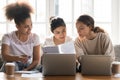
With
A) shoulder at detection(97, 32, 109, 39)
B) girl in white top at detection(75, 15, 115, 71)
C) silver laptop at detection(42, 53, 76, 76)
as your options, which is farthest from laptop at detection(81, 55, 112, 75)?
shoulder at detection(97, 32, 109, 39)

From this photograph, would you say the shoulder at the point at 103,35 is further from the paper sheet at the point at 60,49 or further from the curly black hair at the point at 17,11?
the curly black hair at the point at 17,11

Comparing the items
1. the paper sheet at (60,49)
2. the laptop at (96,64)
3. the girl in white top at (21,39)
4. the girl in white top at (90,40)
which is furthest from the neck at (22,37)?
the laptop at (96,64)

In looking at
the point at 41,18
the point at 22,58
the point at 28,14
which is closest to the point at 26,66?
the point at 22,58

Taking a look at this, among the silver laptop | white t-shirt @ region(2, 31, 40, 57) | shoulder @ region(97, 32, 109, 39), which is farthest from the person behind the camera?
white t-shirt @ region(2, 31, 40, 57)

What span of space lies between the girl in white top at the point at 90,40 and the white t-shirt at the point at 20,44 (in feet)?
1.57

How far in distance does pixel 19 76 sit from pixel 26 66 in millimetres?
602

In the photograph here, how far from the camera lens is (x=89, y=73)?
219 cm

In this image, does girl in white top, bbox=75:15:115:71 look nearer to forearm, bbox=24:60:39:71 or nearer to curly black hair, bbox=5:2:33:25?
forearm, bbox=24:60:39:71

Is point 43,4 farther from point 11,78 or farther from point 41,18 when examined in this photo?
point 11,78

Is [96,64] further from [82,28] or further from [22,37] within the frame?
[22,37]

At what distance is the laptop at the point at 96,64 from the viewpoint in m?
2.16

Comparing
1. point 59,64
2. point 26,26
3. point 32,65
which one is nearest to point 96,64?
point 59,64

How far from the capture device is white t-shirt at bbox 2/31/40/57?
9.23 feet

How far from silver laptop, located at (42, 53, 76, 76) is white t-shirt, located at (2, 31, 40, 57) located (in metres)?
0.75
